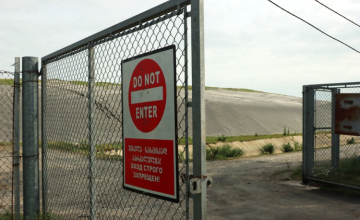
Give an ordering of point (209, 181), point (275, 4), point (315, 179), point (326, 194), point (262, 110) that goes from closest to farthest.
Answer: point (209, 181)
point (326, 194)
point (315, 179)
point (275, 4)
point (262, 110)

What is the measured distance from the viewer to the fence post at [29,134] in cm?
457

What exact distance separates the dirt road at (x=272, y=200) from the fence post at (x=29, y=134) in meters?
3.01

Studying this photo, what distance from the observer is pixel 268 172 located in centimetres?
1110

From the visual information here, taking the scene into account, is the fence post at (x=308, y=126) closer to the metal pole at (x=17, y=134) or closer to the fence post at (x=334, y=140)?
the fence post at (x=334, y=140)

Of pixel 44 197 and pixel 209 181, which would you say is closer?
pixel 209 181

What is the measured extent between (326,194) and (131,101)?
22.4ft

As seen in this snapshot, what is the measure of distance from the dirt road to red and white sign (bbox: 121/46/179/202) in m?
3.66

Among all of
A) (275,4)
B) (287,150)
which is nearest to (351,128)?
(275,4)

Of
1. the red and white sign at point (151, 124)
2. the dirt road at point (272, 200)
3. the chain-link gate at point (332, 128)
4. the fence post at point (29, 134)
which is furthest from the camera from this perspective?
the chain-link gate at point (332, 128)

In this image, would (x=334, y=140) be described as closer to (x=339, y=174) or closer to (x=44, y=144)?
(x=339, y=174)

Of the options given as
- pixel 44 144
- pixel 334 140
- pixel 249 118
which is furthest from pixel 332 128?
pixel 249 118

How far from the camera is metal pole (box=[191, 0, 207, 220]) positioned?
2.16 meters

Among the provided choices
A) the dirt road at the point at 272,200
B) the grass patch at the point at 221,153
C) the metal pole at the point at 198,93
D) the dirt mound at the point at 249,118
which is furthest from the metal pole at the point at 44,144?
the dirt mound at the point at 249,118

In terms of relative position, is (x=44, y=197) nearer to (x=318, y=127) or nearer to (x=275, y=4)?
(x=318, y=127)
